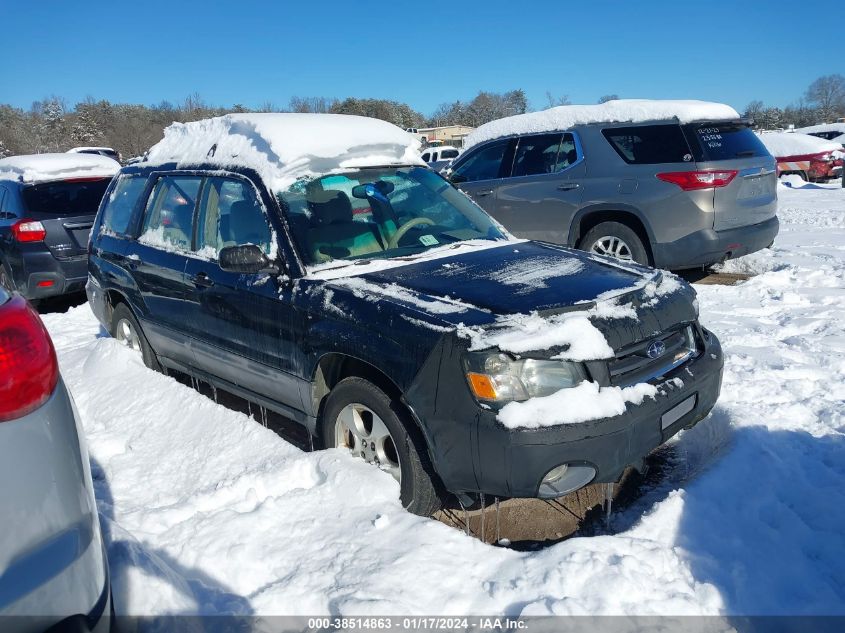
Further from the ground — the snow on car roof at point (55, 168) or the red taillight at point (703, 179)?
the snow on car roof at point (55, 168)

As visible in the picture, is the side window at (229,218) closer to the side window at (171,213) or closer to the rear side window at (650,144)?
the side window at (171,213)

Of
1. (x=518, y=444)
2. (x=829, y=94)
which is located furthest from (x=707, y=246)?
(x=829, y=94)

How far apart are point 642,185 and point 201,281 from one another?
4.60 m

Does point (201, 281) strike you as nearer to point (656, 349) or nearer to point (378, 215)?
point (378, 215)

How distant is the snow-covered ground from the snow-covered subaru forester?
0.80ft

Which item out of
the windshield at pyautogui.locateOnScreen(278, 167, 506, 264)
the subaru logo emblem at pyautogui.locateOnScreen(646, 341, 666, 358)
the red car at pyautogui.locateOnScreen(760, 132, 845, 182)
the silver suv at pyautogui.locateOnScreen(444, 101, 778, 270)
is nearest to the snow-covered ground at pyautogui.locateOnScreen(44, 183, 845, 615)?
the subaru logo emblem at pyautogui.locateOnScreen(646, 341, 666, 358)

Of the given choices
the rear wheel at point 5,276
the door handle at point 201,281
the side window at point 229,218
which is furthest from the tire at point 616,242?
the rear wheel at point 5,276

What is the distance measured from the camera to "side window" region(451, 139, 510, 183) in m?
7.86

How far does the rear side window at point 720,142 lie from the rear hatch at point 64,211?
683 cm

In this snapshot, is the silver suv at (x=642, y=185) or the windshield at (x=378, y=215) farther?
the silver suv at (x=642, y=185)

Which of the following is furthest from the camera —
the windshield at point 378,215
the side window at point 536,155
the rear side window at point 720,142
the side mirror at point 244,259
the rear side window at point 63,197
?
the rear side window at point 63,197

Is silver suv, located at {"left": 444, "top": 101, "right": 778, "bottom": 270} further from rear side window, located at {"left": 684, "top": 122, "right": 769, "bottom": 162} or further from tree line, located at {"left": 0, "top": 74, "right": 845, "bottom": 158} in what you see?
tree line, located at {"left": 0, "top": 74, "right": 845, "bottom": 158}

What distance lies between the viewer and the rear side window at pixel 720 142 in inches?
253

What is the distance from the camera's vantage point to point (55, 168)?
26.3 ft
